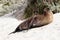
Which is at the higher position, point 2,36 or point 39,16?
point 39,16

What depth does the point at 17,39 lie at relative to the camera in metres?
6.36

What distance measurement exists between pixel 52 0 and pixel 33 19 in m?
3.14

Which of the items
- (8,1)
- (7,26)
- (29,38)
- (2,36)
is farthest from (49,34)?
(8,1)

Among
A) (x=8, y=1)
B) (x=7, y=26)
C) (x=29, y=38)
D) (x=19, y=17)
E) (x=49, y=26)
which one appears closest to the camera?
(x=29, y=38)

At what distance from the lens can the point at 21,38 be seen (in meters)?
6.37

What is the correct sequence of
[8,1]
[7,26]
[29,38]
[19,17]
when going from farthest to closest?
1. [8,1]
2. [19,17]
3. [7,26]
4. [29,38]

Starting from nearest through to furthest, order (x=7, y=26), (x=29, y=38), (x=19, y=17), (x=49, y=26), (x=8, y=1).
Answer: (x=29, y=38), (x=49, y=26), (x=7, y=26), (x=19, y=17), (x=8, y=1)

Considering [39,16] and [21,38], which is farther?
[39,16]

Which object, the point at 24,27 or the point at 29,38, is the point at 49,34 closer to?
the point at 29,38

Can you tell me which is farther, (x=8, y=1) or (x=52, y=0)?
(x=8, y=1)

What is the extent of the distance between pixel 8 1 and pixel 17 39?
7.89 metres

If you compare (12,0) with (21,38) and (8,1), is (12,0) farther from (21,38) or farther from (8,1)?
(21,38)

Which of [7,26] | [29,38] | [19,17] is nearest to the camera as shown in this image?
[29,38]

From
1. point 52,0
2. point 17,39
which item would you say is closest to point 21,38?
point 17,39
